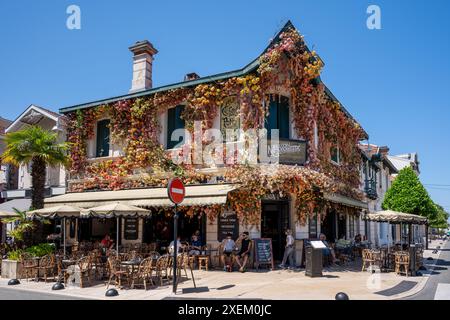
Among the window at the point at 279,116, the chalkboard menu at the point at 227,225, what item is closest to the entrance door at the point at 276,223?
the chalkboard menu at the point at 227,225

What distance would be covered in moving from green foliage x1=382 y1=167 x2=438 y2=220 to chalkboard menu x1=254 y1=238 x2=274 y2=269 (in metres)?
17.4

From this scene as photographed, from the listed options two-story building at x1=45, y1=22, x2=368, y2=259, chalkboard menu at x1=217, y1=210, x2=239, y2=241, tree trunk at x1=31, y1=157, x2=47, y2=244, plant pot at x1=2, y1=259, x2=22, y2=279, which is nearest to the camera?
plant pot at x1=2, y1=259, x2=22, y2=279

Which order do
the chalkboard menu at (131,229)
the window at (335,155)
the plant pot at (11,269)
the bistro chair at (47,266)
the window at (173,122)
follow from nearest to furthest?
1. the bistro chair at (47,266)
2. the plant pot at (11,269)
3. the window at (173,122)
4. the chalkboard menu at (131,229)
5. the window at (335,155)

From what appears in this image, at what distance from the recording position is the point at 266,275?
1326 cm

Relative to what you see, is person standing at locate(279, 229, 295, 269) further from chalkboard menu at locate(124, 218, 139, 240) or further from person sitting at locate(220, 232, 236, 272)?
chalkboard menu at locate(124, 218, 139, 240)

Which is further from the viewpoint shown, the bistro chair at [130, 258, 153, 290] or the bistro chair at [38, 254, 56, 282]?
the bistro chair at [38, 254, 56, 282]

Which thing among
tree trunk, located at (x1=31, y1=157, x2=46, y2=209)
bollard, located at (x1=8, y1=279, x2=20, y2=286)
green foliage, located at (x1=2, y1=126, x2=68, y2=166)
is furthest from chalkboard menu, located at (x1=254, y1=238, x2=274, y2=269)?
green foliage, located at (x1=2, y1=126, x2=68, y2=166)

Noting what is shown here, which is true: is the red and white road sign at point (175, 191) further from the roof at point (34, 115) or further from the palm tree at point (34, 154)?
the roof at point (34, 115)

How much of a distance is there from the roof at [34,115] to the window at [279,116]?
36.6ft

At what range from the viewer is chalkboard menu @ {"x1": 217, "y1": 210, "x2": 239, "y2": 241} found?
49.7 feet

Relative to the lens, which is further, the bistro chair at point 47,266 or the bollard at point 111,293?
the bistro chair at point 47,266

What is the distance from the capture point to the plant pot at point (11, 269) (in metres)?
13.0
